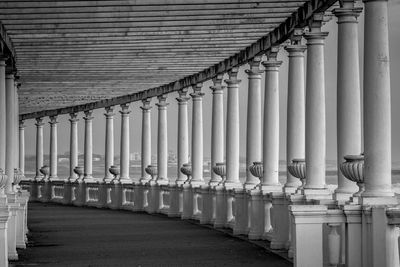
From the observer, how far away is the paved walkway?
961 inches

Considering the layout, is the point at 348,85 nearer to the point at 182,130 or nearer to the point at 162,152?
the point at 182,130

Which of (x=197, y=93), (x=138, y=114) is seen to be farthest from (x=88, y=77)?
(x=138, y=114)

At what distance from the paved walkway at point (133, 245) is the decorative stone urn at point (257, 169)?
2.07 metres

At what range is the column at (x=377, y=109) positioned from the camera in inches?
744

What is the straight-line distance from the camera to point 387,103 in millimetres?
19078

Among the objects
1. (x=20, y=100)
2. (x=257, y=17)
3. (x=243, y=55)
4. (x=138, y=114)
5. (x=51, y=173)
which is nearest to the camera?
(x=257, y=17)

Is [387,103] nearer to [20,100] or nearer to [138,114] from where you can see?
[20,100]

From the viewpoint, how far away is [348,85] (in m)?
22.7

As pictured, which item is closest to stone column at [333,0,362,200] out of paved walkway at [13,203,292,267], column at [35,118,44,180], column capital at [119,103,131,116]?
paved walkway at [13,203,292,267]

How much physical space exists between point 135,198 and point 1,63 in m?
20.2

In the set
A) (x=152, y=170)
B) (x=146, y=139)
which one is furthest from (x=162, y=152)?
(x=146, y=139)

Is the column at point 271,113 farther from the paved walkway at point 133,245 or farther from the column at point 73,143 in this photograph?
the column at point 73,143

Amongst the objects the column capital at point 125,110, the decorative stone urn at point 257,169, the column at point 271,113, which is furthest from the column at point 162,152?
the column at point 271,113

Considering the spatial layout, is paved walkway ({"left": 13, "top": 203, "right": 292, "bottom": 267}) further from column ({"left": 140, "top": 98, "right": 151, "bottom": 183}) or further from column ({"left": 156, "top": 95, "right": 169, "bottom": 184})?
column ({"left": 140, "top": 98, "right": 151, "bottom": 183})
